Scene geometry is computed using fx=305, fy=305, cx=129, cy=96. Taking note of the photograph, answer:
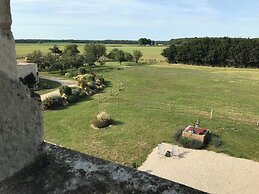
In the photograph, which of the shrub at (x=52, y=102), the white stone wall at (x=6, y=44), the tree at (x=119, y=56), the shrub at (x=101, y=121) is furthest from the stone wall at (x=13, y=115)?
the tree at (x=119, y=56)

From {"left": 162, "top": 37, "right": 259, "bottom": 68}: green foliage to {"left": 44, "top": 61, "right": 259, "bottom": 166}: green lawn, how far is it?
38288 millimetres

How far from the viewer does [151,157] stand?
1925 centimetres

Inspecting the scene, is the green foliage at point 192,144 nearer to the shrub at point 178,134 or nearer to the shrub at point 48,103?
the shrub at point 178,134

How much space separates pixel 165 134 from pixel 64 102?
14.3m

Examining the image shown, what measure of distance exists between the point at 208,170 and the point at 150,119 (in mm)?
10422

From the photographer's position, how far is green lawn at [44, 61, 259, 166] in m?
21.0

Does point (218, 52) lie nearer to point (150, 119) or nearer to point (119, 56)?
point (119, 56)

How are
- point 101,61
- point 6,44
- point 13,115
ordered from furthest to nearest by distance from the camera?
1. point 101,61
2. point 13,115
3. point 6,44

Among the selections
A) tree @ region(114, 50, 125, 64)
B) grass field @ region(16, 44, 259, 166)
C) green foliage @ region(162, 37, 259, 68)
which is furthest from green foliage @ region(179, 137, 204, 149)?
tree @ region(114, 50, 125, 64)

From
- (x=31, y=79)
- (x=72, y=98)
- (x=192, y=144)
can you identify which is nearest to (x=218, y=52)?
(x=31, y=79)

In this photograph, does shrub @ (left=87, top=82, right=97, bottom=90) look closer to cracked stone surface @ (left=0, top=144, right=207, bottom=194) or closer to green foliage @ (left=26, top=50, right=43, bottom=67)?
green foliage @ (left=26, top=50, right=43, bottom=67)

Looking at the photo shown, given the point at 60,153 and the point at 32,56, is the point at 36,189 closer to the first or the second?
the point at 60,153

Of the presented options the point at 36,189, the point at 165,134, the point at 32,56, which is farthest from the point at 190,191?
the point at 32,56

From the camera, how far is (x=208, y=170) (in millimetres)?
17422
